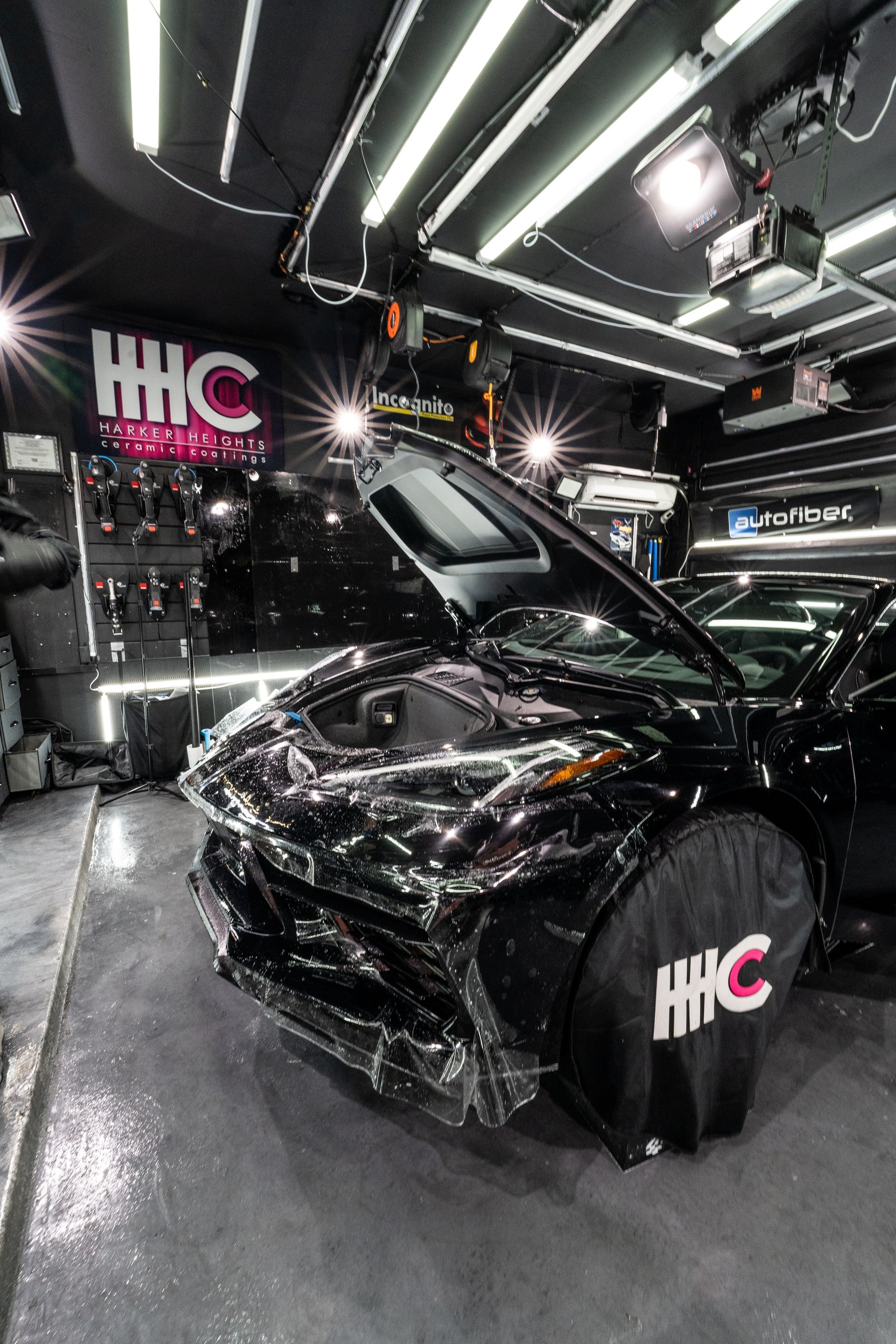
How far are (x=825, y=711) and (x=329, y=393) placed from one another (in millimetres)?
4902

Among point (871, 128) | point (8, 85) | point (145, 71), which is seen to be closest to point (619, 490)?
point (871, 128)

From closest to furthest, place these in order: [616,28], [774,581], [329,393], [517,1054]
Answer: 1. [517,1054]
2. [774,581]
3. [616,28]
4. [329,393]

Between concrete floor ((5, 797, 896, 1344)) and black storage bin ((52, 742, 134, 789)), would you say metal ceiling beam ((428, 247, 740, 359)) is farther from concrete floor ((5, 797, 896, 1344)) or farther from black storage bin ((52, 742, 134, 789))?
concrete floor ((5, 797, 896, 1344))

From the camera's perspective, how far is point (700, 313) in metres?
4.41

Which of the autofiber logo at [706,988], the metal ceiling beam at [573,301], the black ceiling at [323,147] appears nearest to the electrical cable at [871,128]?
the black ceiling at [323,147]

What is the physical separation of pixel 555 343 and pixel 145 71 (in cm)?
334

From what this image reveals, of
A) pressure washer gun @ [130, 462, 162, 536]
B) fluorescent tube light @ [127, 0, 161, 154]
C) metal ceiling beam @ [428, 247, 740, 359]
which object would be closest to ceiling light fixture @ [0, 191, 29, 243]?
fluorescent tube light @ [127, 0, 161, 154]

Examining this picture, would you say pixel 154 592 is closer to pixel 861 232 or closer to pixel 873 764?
pixel 873 764

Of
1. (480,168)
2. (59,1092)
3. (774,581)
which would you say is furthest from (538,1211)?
(480,168)

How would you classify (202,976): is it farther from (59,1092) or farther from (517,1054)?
(517,1054)

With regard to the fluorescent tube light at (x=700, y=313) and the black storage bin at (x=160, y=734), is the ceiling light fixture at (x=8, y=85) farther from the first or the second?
the fluorescent tube light at (x=700, y=313)

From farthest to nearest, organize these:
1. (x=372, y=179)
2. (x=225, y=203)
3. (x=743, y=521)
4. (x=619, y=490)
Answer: (x=743, y=521)
(x=619, y=490)
(x=225, y=203)
(x=372, y=179)

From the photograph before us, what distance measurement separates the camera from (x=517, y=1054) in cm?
107

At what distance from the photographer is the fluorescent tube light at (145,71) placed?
7.12 feet
